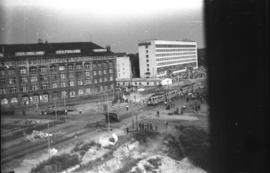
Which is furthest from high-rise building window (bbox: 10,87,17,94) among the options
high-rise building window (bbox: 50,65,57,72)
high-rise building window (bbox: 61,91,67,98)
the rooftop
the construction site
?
high-rise building window (bbox: 61,91,67,98)

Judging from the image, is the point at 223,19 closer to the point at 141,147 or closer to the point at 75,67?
the point at 141,147

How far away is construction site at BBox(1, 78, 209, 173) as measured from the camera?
5473 millimetres

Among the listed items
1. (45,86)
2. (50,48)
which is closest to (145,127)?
(45,86)

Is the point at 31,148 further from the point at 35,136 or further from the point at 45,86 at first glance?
the point at 45,86

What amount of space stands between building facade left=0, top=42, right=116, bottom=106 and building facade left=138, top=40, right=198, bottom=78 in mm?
2852

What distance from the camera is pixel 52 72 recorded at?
12.6m

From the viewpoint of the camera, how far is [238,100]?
2.01 meters

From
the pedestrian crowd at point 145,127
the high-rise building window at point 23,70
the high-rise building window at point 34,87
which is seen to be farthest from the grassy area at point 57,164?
the high-rise building window at point 23,70

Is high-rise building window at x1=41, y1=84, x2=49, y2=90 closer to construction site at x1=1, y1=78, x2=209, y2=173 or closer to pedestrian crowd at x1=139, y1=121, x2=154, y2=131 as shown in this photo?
construction site at x1=1, y1=78, x2=209, y2=173

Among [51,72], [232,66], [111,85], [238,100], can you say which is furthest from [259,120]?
[111,85]

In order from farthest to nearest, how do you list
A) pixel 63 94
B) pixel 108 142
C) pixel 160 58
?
1. pixel 160 58
2. pixel 63 94
3. pixel 108 142

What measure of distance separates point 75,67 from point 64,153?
8019 mm

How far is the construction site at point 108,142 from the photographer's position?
18.0 feet

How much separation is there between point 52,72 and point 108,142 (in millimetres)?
7160
